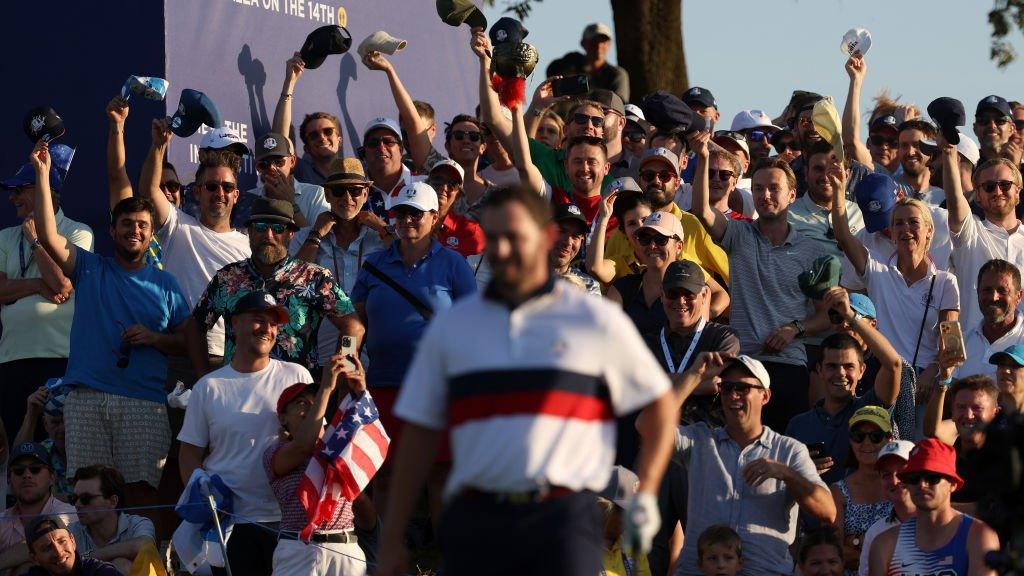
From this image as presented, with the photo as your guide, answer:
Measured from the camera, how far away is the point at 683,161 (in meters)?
12.3

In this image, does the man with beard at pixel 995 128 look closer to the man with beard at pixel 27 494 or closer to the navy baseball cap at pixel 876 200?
the navy baseball cap at pixel 876 200

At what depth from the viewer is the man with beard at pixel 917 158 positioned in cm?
1258

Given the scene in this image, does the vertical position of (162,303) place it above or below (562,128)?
below

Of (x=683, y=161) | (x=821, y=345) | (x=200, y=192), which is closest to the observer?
(x=821, y=345)

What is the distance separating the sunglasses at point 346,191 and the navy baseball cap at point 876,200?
10.5ft

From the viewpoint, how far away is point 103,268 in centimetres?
1045

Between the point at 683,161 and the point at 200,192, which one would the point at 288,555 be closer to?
the point at 200,192

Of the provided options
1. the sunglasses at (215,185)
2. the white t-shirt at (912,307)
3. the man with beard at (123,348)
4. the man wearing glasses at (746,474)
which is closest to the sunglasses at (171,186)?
the sunglasses at (215,185)

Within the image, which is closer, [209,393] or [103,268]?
[209,393]

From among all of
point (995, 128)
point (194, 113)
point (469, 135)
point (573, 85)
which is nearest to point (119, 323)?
point (194, 113)

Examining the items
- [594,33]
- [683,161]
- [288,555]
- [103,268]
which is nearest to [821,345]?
[683,161]

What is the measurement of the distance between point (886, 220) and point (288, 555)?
458cm

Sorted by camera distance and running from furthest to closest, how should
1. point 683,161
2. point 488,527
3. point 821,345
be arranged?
point 683,161 < point 821,345 < point 488,527

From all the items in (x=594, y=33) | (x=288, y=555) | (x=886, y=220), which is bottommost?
(x=288, y=555)
